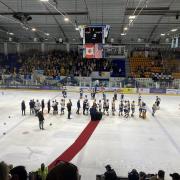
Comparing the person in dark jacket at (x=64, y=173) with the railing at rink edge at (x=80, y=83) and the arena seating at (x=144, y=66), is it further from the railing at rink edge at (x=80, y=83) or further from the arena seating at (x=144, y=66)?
the arena seating at (x=144, y=66)

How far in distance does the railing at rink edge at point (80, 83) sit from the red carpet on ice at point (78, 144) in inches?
555

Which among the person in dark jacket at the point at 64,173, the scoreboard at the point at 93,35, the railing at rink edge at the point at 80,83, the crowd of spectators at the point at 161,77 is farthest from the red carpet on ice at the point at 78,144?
the crowd of spectators at the point at 161,77

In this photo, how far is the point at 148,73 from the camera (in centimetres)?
3494

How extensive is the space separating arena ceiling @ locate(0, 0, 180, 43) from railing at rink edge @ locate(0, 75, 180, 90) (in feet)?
18.8

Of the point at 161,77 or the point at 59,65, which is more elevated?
the point at 59,65

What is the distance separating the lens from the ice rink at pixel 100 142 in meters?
10.2

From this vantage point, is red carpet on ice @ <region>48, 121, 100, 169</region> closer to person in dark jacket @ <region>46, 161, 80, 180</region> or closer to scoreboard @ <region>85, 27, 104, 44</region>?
scoreboard @ <region>85, 27, 104, 44</region>

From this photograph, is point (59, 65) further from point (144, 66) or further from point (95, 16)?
point (95, 16)

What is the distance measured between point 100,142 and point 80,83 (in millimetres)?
18528

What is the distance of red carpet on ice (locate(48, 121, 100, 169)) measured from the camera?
10620mm

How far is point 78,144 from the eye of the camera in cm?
1244

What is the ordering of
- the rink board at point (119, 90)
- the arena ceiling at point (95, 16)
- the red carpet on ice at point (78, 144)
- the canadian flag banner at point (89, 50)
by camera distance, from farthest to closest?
the rink board at point (119, 90) → the arena ceiling at point (95, 16) → the canadian flag banner at point (89, 50) → the red carpet on ice at point (78, 144)

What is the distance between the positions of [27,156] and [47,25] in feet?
75.6

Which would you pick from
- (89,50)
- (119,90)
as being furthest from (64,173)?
(119,90)
